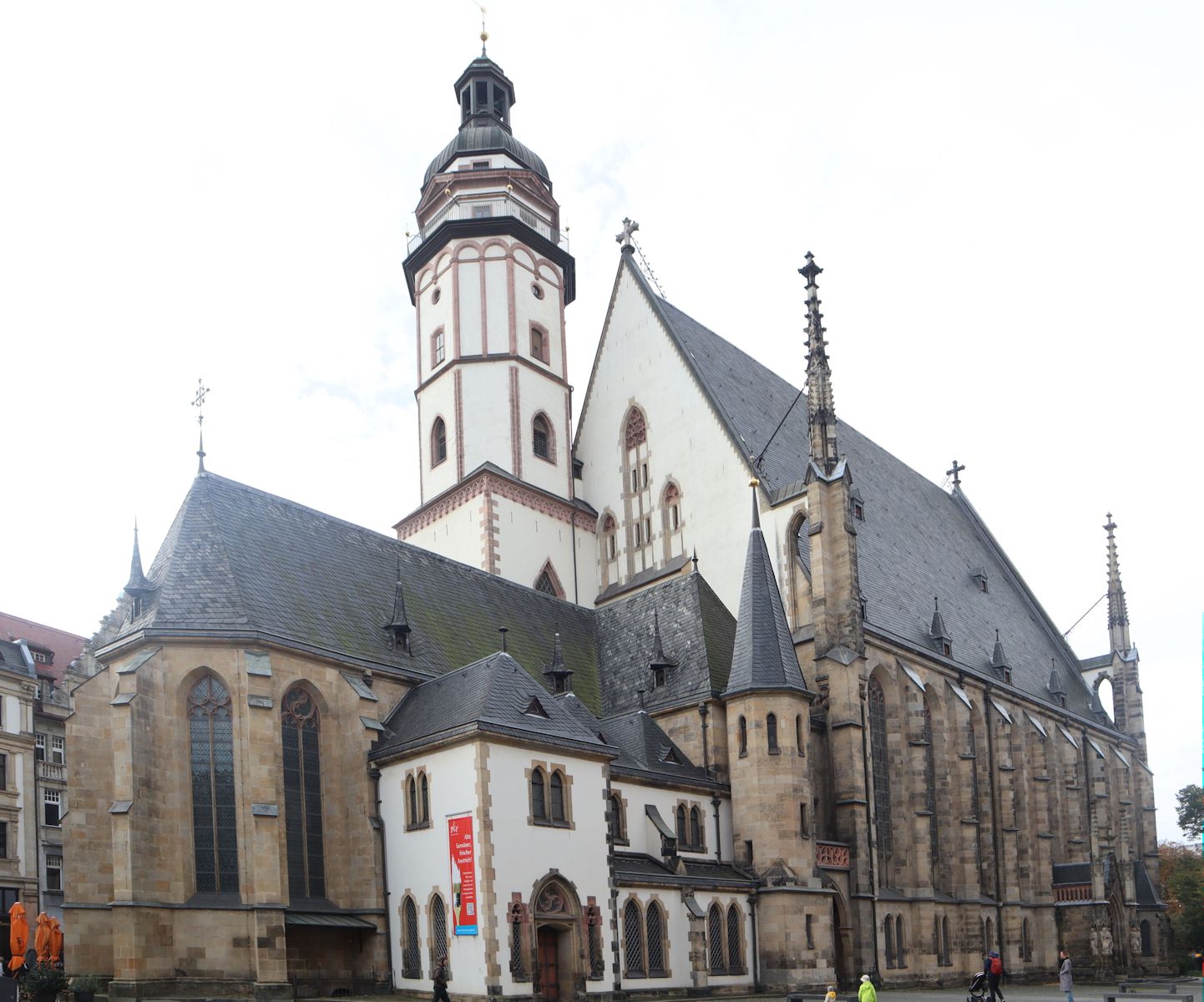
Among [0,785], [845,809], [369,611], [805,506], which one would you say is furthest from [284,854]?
[0,785]

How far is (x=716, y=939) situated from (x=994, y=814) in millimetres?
21361

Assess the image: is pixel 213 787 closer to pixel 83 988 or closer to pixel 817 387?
pixel 83 988

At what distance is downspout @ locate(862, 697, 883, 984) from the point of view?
41.3 m

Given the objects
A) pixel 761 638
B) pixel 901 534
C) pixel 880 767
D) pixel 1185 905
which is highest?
pixel 901 534

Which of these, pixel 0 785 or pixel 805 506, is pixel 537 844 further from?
pixel 0 785

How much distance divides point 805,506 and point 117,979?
25249 millimetres

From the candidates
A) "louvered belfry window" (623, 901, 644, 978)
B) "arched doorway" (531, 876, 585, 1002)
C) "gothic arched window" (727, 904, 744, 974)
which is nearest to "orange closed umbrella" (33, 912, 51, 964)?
"arched doorway" (531, 876, 585, 1002)

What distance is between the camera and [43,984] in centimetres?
2880

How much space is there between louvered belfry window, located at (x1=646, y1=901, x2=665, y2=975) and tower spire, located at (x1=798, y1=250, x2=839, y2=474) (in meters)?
16.1

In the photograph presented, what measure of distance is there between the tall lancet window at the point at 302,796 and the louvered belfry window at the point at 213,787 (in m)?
1.37

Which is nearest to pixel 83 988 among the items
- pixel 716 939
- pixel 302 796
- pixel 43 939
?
pixel 43 939

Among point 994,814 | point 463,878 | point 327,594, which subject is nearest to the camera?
point 463,878

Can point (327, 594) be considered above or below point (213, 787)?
above

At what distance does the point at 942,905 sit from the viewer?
4772cm
